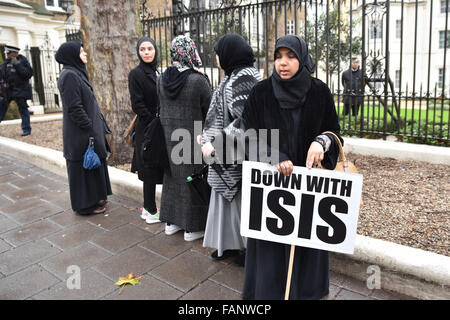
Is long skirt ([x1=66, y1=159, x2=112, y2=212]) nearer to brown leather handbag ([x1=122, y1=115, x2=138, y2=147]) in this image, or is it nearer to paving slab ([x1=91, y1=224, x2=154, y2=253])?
brown leather handbag ([x1=122, y1=115, x2=138, y2=147])

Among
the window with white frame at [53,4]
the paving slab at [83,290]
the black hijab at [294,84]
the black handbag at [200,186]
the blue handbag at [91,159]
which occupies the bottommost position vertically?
the paving slab at [83,290]

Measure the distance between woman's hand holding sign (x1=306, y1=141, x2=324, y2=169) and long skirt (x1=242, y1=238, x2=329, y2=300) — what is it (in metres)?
→ 0.64

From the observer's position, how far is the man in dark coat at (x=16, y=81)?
967cm

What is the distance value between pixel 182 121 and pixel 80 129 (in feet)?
4.76

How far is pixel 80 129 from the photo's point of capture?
4.50m

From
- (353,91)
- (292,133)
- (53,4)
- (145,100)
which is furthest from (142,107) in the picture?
(53,4)

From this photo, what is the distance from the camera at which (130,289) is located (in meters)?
3.12

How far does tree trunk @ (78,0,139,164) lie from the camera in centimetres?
612

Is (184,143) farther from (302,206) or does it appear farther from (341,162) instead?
(341,162)

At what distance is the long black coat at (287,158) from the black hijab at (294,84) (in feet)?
0.16

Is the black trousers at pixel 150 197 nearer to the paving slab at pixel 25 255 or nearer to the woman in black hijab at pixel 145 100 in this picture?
the woman in black hijab at pixel 145 100

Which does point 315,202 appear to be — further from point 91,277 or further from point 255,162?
point 91,277

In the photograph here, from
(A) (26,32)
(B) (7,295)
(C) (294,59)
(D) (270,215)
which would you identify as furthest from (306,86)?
(A) (26,32)
